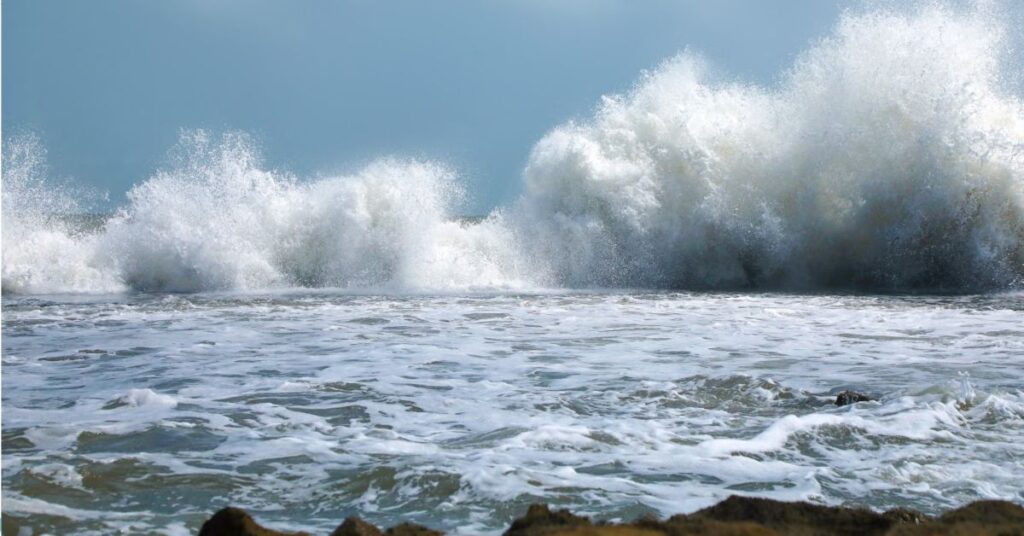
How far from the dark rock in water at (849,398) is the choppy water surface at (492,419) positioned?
0.11 m

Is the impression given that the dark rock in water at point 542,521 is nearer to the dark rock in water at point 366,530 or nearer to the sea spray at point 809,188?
the dark rock in water at point 366,530

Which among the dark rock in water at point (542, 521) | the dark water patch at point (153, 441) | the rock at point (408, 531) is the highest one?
the dark rock in water at point (542, 521)

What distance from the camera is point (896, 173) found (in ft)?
53.9

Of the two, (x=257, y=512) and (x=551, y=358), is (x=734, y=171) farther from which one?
(x=257, y=512)

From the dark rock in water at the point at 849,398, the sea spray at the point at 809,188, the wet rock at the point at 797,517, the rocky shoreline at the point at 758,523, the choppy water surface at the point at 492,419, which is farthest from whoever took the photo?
the sea spray at the point at 809,188

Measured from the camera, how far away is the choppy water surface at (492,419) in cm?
371

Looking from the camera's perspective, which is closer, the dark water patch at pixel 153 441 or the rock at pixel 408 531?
the rock at pixel 408 531

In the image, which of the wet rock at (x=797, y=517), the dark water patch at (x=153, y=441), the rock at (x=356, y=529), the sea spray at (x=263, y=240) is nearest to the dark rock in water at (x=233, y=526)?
the rock at (x=356, y=529)

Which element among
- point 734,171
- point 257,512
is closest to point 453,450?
point 257,512

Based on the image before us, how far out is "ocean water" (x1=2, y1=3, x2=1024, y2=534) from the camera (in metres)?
3.96

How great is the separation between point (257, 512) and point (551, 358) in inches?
166

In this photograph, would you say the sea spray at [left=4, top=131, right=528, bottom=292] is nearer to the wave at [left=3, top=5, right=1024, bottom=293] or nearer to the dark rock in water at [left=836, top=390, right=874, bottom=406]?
the wave at [left=3, top=5, right=1024, bottom=293]

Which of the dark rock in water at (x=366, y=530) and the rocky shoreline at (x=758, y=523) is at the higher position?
the rocky shoreline at (x=758, y=523)

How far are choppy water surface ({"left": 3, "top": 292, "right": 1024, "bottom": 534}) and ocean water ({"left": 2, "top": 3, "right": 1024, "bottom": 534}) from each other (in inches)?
1.0
